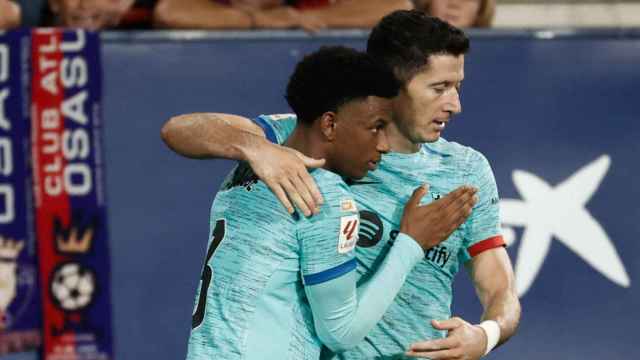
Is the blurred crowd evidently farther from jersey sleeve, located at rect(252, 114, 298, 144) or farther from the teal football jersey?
the teal football jersey

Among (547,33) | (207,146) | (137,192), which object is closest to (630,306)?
(547,33)

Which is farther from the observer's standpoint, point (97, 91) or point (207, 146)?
point (97, 91)

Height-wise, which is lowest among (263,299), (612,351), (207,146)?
(612,351)

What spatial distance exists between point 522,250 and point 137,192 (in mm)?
1652

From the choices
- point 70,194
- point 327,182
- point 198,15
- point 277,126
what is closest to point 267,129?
point 277,126

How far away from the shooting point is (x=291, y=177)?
159 inches

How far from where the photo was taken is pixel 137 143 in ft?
22.0

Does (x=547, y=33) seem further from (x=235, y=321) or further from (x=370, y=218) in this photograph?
(x=235, y=321)

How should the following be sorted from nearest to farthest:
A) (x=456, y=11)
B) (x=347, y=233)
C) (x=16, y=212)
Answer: (x=347, y=233), (x=16, y=212), (x=456, y=11)

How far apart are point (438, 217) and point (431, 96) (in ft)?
1.33

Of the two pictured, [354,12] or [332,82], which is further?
[354,12]

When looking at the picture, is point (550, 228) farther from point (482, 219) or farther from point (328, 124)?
point (328, 124)

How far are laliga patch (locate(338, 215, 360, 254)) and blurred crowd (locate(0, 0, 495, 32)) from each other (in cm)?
278

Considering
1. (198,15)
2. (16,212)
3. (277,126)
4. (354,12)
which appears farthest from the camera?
(354,12)
